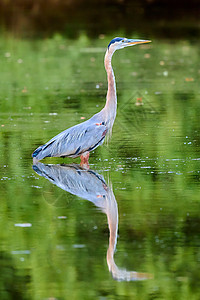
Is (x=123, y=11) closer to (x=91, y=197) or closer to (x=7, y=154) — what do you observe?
(x=7, y=154)

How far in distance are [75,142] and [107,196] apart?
178 centimetres

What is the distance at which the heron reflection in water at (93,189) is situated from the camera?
607 cm

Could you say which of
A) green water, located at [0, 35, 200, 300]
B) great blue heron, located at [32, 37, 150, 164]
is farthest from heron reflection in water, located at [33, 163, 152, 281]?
great blue heron, located at [32, 37, 150, 164]

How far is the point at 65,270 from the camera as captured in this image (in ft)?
20.1

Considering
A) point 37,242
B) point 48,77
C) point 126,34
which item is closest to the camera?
point 37,242

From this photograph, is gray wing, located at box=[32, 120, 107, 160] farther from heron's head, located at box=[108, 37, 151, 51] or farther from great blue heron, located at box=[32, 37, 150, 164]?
heron's head, located at box=[108, 37, 151, 51]

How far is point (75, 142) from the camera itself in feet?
32.1

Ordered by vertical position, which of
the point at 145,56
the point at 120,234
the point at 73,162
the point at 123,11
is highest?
the point at 120,234

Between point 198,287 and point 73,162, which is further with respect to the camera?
point 73,162

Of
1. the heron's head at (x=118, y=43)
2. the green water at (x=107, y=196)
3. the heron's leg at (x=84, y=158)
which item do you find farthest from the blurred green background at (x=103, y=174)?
the heron's head at (x=118, y=43)

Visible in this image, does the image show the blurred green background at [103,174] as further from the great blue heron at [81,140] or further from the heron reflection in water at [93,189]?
the great blue heron at [81,140]

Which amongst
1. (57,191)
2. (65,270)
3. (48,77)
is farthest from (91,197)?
(48,77)

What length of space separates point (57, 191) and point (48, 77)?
10.3m

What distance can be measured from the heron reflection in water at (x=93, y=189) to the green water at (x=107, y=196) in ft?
0.12
